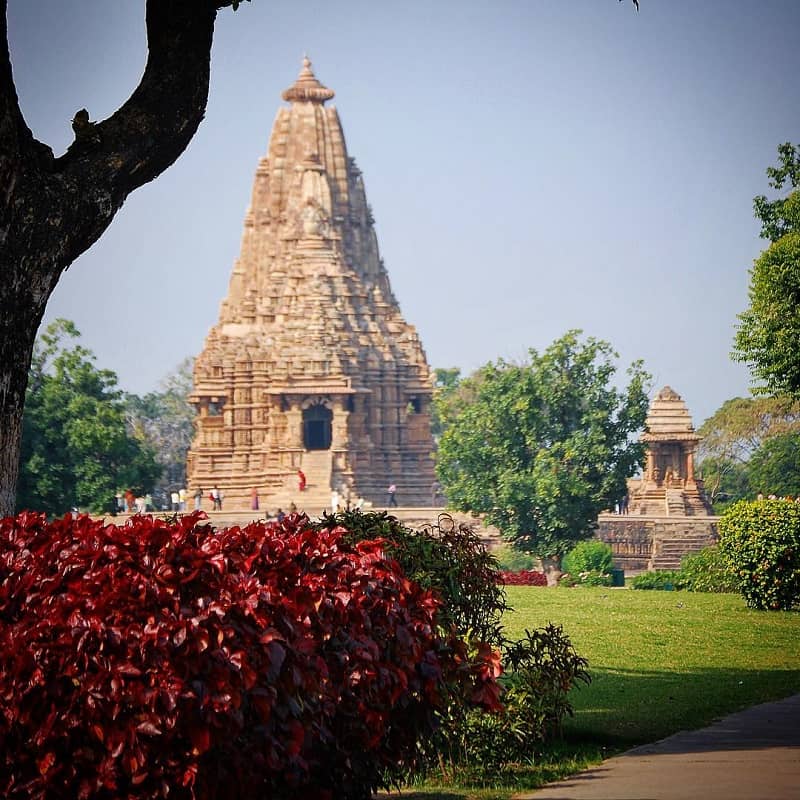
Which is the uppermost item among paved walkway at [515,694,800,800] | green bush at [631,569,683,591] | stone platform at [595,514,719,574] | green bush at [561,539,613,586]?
stone platform at [595,514,719,574]

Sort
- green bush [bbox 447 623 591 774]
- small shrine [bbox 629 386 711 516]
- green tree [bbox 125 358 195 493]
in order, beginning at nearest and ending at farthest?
green bush [bbox 447 623 591 774]
small shrine [bbox 629 386 711 516]
green tree [bbox 125 358 195 493]

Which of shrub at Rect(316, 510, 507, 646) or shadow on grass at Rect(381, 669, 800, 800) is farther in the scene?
shrub at Rect(316, 510, 507, 646)

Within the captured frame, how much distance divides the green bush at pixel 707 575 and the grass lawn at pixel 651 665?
2.75 m

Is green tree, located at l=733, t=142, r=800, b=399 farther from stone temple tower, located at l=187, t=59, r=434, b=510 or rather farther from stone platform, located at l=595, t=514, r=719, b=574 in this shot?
stone temple tower, located at l=187, t=59, r=434, b=510

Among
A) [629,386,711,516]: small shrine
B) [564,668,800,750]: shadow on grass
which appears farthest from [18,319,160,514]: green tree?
[564,668,800,750]: shadow on grass

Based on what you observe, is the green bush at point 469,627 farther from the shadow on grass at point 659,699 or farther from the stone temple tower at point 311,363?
the stone temple tower at point 311,363

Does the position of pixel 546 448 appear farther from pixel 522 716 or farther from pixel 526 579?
pixel 522 716

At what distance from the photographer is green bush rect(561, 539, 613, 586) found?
41531 mm

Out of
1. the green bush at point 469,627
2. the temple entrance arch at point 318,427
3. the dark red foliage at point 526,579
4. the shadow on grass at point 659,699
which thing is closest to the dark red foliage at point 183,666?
the green bush at point 469,627

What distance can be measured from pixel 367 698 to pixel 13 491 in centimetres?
288

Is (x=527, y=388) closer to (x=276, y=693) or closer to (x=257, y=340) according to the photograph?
(x=257, y=340)

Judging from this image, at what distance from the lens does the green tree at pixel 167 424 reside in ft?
301

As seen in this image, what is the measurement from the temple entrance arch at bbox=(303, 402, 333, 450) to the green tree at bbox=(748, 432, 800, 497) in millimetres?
17027

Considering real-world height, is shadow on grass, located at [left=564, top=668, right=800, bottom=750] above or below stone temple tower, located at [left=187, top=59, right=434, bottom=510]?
below
